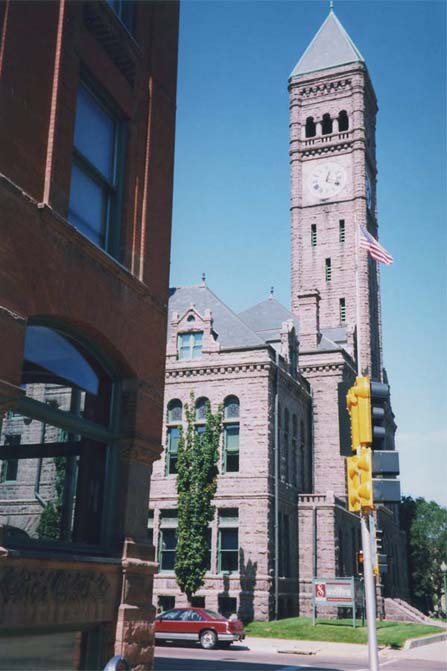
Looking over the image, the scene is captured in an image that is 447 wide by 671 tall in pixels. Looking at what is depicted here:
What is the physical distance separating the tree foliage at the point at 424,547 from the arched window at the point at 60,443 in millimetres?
68787

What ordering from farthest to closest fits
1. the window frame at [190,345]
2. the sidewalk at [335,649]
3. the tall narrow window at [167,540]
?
the window frame at [190,345]
the tall narrow window at [167,540]
the sidewalk at [335,649]

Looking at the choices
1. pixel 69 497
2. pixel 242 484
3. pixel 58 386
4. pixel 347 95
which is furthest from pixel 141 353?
pixel 347 95

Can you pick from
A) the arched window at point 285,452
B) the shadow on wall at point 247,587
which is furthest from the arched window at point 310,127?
the shadow on wall at point 247,587

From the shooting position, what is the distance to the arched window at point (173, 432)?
37.0 metres

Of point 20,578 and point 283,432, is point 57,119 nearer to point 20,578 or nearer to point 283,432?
point 20,578

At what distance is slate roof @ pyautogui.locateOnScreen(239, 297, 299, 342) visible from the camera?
4435 centimetres

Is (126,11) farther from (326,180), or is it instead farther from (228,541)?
(326,180)

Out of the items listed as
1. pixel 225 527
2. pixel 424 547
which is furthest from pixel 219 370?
pixel 424 547

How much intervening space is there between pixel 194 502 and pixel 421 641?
10.9 meters

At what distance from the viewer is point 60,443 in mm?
9602

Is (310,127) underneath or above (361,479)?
above

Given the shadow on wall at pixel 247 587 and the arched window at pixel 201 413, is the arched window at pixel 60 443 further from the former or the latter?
the arched window at pixel 201 413

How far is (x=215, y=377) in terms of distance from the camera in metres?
37.2

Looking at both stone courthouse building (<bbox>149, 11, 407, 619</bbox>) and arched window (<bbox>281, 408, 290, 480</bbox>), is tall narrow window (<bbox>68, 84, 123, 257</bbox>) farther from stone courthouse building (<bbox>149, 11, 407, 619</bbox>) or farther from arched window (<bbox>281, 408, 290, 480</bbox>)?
arched window (<bbox>281, 408, 290, 480</bbox>)
